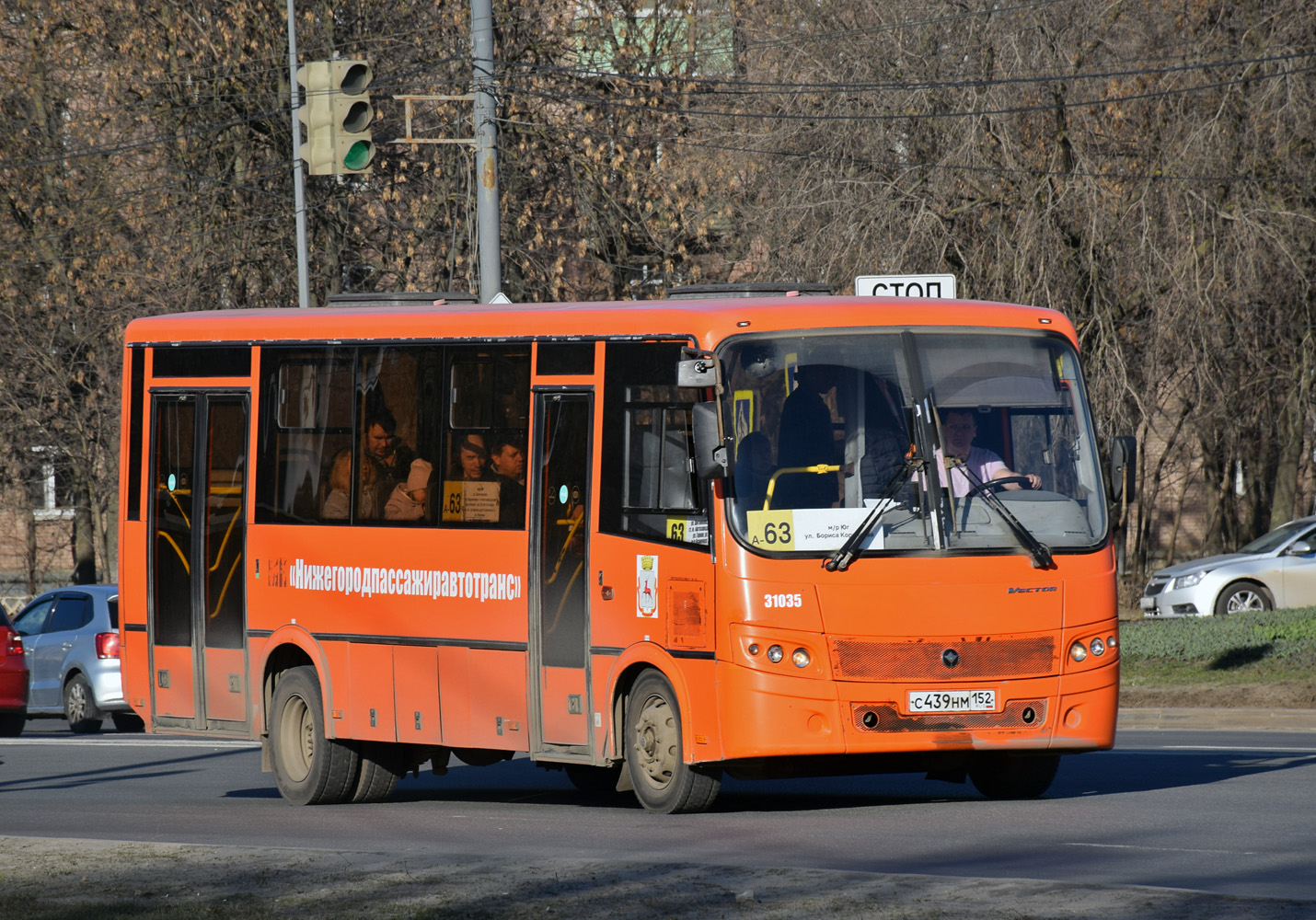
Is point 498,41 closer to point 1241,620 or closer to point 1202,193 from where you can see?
point 1202,193

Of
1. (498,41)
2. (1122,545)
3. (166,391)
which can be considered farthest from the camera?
(1122,545)

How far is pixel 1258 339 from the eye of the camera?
27.3m

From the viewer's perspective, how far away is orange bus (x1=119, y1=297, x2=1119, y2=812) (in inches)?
424

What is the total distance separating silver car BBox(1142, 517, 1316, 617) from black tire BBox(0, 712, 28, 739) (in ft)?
47.3

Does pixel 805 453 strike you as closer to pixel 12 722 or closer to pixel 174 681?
pixel 174 681

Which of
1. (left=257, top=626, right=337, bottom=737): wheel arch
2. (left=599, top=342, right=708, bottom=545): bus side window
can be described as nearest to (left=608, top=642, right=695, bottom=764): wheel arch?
(left=599, top=342, right=708, bottom=545): bus side window

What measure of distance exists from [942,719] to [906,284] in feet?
20.8

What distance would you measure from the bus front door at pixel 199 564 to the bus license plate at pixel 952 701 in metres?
5.03

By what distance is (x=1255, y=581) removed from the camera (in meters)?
26.3

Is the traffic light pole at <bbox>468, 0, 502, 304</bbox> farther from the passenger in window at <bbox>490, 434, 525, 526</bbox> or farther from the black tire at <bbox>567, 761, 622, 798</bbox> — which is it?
the passenger in window at <bbox>490, 434, 525, 526</bbox>

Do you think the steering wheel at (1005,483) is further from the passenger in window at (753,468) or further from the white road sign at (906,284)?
the white road sign at (906,284)

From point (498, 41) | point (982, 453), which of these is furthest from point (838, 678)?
point (498, 41)

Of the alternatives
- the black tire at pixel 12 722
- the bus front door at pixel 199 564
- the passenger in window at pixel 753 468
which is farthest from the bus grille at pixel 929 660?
the black tire at pixel 12 722

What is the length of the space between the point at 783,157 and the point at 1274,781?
15.4 meters
